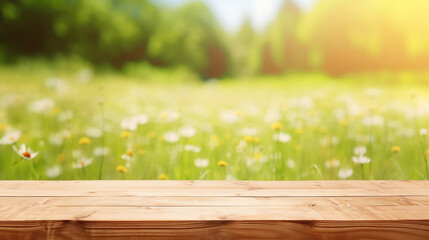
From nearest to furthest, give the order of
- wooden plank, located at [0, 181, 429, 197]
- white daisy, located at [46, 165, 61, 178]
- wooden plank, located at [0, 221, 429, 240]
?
wooden plank, located at [0, 221, 429, 240] → wooden plank, located at [0, 181, 429, 197] → white daisy, located at [46, 165, 61, 178]

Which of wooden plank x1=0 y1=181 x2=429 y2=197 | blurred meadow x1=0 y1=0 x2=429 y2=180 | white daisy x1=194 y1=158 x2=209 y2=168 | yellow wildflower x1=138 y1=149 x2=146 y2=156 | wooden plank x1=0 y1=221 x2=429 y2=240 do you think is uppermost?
blurred meadow x1=0 y1=0 x2=429 y2=180

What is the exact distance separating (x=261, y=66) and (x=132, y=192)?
958 centimetres

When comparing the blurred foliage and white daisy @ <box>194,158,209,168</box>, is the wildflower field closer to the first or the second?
white daisy @ <box>194,158,209,168</box>

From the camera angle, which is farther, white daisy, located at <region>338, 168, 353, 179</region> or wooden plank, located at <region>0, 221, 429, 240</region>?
white daisy, located at <region>338, 168, 353, 179</region>

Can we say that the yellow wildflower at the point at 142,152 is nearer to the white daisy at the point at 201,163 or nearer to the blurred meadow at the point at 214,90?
the blurred meadow at the point at 214,90

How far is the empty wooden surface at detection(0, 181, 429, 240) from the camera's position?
0.86 m

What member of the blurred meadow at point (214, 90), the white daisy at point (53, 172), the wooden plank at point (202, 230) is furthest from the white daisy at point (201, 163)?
the wooden plank at point (202, 230)

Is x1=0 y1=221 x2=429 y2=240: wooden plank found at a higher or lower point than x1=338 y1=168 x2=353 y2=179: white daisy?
lower

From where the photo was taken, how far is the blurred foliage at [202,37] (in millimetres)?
8828

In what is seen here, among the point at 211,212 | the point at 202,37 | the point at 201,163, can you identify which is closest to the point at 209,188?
the point at 211,212

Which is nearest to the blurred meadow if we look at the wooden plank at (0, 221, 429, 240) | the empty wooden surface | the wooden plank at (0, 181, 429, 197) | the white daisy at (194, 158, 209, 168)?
the white daisy at (194, 158, 209, 168)

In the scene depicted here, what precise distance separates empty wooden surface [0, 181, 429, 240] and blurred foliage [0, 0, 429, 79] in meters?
7.32

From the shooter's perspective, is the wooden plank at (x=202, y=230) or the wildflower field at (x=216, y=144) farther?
the wildflower field at (x=216, y=144)

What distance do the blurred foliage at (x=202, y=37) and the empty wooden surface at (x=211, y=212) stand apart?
24.0 ft
